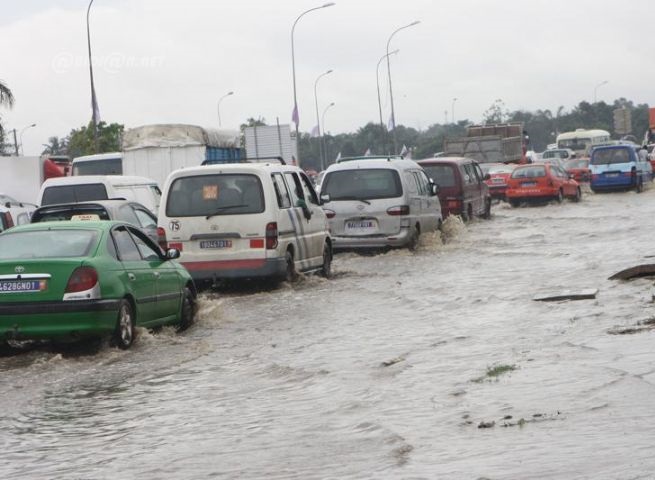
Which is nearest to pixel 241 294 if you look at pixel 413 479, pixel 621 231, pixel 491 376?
pixel 491 376

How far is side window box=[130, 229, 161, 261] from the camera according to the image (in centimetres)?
1395

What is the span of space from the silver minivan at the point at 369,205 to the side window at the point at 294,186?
3828 mm

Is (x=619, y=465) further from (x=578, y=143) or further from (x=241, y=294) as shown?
(x=578, y=143)

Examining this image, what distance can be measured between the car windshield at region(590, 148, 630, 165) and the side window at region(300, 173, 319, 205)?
2902 centimetres

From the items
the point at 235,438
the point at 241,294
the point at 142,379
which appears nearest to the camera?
the point at 235,438

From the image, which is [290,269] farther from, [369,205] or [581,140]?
[581,140]

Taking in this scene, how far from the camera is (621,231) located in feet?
98.0

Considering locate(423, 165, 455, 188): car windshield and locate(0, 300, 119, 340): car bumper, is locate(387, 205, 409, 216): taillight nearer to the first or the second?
locate(423, 165, 455, 188): car windshield

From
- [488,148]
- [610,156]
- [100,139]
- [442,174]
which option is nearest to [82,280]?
[442,174]

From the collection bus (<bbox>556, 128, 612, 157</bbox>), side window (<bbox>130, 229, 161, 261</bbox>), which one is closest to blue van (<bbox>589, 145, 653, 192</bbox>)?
bus (<bbox>556, 128, 612, 157</bbox>)

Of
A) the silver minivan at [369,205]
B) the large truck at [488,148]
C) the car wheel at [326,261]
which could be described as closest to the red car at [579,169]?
the large truck at [488,148]

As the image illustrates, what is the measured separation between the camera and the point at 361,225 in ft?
78.0

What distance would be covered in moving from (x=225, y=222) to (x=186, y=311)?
312cm

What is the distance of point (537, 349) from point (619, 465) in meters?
4.86
